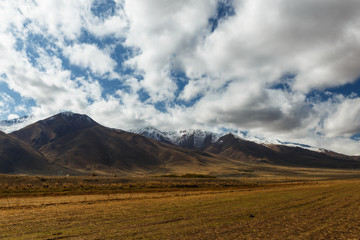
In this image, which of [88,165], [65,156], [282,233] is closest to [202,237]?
[282,233]

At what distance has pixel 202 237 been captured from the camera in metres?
10.5

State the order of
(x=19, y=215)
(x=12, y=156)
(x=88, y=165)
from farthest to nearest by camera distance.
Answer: (x=88, y=165) < (x=12, y=156) < (x=19, y=215)

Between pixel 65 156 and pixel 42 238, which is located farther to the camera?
pixel 65 156

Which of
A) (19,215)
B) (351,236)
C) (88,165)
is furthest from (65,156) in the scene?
(351,236)

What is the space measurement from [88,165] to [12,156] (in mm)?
48898

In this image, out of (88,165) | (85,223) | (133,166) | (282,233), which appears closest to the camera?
(282,233)

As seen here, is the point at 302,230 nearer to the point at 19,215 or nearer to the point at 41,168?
the point at 19,215

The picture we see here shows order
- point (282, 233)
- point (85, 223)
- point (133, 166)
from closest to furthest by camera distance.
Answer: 1. point (282, 233)
2. point (85, 223)
3. point (133, 166)

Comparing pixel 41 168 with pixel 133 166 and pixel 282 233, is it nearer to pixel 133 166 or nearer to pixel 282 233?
pixel 133 166

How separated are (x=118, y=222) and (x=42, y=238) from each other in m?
3.88

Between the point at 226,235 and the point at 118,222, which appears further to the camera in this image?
the point at 118,222

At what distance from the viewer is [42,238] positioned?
1045 cm

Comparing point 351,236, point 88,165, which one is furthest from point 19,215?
point 88,165

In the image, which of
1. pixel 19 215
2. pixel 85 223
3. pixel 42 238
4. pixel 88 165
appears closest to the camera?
pixel 42 238
